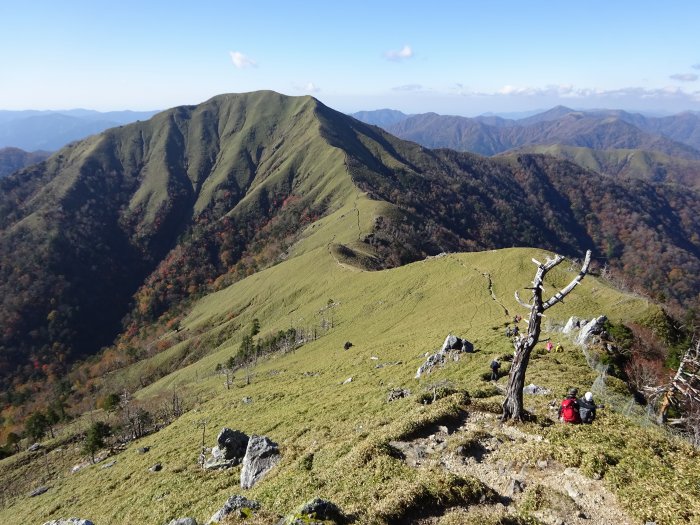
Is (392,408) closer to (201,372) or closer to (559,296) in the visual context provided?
(559,296)

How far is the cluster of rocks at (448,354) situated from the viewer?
48.0 m

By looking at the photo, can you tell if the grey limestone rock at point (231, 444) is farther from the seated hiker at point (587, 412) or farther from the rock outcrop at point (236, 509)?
the seated hiker at point (587, 412)

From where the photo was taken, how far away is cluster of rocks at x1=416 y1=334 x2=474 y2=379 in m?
48.0

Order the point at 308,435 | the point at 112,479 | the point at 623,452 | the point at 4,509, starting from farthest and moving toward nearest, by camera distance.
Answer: the point at 4,509 → the point at 112,479 → the point at 308,435 → the point at 623,452

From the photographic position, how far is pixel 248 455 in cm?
2911

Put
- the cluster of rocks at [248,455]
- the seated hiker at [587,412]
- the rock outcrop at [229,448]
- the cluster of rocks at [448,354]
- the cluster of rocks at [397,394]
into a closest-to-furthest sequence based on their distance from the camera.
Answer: the seated hiker at [587,412] < the cluster of rocks at [248,455] < the rock outcrop at [229,448] < the cluster of rocks at [397,394] < the cluster of rocks at [448,354]

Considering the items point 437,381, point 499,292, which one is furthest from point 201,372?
point 437,381

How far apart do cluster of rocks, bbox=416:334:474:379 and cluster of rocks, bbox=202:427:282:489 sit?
2116 centimetres

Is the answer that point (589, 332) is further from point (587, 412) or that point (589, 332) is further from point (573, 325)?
point (587, 412)

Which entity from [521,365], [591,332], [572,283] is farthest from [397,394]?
[591,332]

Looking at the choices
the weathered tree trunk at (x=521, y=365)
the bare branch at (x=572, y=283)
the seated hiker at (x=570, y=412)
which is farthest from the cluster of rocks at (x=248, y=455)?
the bare branch at (x=572, y=283)

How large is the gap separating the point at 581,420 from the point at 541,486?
7.11 metres

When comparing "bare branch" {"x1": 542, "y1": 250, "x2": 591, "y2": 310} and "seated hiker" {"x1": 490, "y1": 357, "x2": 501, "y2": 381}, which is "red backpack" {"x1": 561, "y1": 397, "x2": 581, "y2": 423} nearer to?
"bare branch" {"x1": 542, "y1": 250, "x2": 591, "y2": 310}

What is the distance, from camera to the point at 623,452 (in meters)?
20.9
